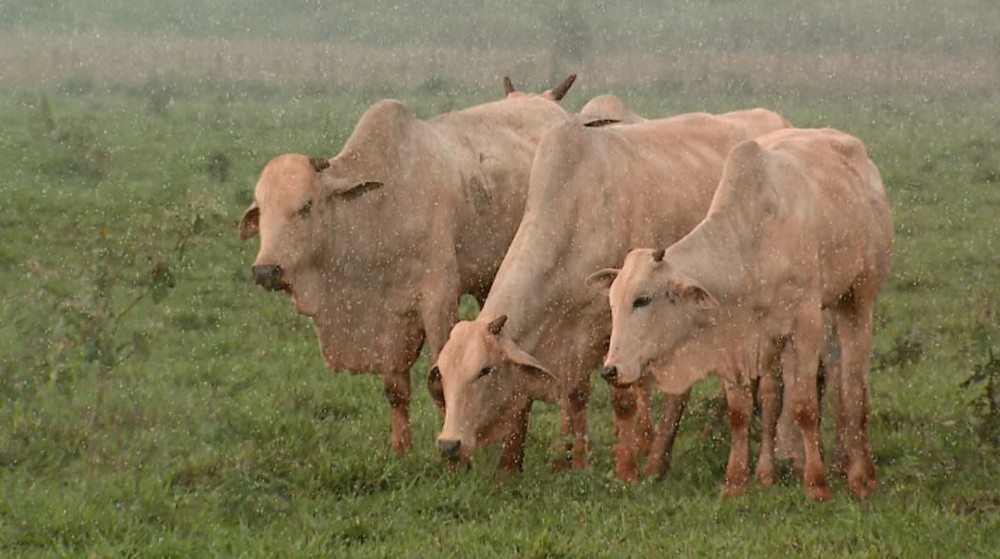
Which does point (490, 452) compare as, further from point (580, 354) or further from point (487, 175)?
point (487, 175)

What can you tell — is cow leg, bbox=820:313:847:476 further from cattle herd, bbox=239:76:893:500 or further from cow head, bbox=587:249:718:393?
cow head, bbox=587:249:718:393

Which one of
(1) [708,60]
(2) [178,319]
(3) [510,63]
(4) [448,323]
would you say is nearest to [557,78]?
(3) [510,63]

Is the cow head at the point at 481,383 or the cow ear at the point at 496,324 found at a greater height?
the cow ear at the point at 496,324

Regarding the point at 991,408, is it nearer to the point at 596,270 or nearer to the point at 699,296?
the point at 699,296

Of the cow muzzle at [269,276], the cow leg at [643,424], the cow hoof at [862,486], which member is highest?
the cow muzzle at [269,276]

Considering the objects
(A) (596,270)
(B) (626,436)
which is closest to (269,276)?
(A) (596,270)

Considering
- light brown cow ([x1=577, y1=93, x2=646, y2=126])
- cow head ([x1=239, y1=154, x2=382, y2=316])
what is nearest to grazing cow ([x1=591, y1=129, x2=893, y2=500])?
cow head ([x1=239, y1=154, x2=382, y2=316])

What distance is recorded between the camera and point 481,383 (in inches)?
298

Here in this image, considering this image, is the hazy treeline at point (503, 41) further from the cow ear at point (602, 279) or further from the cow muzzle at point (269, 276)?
the cow ear at point (602, 279)

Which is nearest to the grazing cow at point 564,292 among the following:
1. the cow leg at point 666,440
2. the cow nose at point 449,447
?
the cow nose at point 449,447

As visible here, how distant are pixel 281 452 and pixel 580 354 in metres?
1.74

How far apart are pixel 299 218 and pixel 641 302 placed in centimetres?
232

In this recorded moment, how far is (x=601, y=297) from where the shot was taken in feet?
27.4

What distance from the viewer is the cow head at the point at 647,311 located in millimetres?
7395
